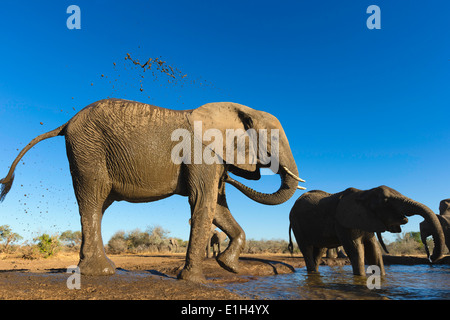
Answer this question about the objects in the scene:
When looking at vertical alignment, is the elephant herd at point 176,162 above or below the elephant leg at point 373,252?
above

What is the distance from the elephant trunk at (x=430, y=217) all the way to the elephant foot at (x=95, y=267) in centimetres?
527

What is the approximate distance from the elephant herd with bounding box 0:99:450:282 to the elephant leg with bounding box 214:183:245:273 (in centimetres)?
2

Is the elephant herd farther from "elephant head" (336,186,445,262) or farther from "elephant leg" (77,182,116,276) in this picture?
"elephant head" (336,186,445,262)

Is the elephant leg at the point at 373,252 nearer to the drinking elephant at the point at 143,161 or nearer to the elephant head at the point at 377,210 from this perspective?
the elephant head at the point at 377,210

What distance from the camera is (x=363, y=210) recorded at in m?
7.28

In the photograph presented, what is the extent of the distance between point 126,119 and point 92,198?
1425mm

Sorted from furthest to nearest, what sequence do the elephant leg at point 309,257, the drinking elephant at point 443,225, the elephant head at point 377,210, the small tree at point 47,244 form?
the small tree at point 47,244 → the drinking elephant at point 443,225 → the elephant leg at point 309,257 → the elephant head at point 377,210

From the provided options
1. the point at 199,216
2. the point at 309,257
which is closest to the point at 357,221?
the point at 309,257

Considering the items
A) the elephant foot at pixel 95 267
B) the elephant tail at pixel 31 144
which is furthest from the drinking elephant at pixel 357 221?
the elephant tail at pixel 31 144

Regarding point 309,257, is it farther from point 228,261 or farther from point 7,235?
point 7,235

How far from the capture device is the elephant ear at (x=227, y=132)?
18.1 ft

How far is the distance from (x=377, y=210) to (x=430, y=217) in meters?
1.33

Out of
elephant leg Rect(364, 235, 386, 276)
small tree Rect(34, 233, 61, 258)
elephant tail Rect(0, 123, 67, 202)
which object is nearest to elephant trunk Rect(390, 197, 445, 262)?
elephant leg Rect(364, 235, 386, 276)

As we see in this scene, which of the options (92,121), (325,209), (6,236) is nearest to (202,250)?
(92,121)
